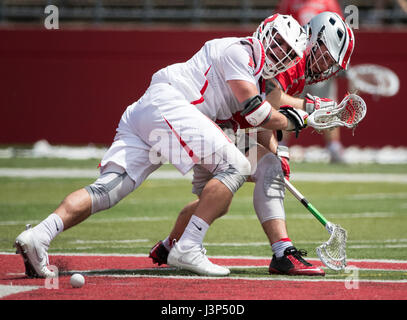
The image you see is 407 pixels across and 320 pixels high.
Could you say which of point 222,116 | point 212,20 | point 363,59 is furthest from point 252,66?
point 212,20

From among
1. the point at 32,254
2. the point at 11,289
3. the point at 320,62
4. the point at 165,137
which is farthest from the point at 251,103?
the point at 11,289

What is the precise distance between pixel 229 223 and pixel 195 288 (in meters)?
4.28

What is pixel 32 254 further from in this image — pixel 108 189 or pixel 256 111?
pixel 256 111

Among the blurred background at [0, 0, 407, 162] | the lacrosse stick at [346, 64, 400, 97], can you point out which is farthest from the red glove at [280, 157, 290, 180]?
the lacrosse stick at [346, 64, 400, 97]

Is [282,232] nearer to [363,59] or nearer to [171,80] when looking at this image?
[171,80]

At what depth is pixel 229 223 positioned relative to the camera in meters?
9.98

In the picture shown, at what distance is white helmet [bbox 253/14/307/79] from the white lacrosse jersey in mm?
127

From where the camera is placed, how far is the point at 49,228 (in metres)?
6.04

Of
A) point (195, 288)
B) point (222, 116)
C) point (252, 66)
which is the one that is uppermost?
point (252, 66)

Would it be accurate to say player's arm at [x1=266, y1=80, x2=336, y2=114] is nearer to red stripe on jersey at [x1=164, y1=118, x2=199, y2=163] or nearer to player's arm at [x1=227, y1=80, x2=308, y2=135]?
player's arm at [x1=227, y1=80, x2=308, y2=135]

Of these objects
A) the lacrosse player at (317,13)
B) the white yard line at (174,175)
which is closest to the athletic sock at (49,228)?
the lacrosse player at (317,13)

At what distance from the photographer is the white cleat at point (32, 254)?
5887 mm

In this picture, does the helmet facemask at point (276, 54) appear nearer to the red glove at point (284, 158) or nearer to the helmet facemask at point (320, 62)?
the helmet facemask at point (320, 62)

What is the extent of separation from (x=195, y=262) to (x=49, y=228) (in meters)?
1.04
